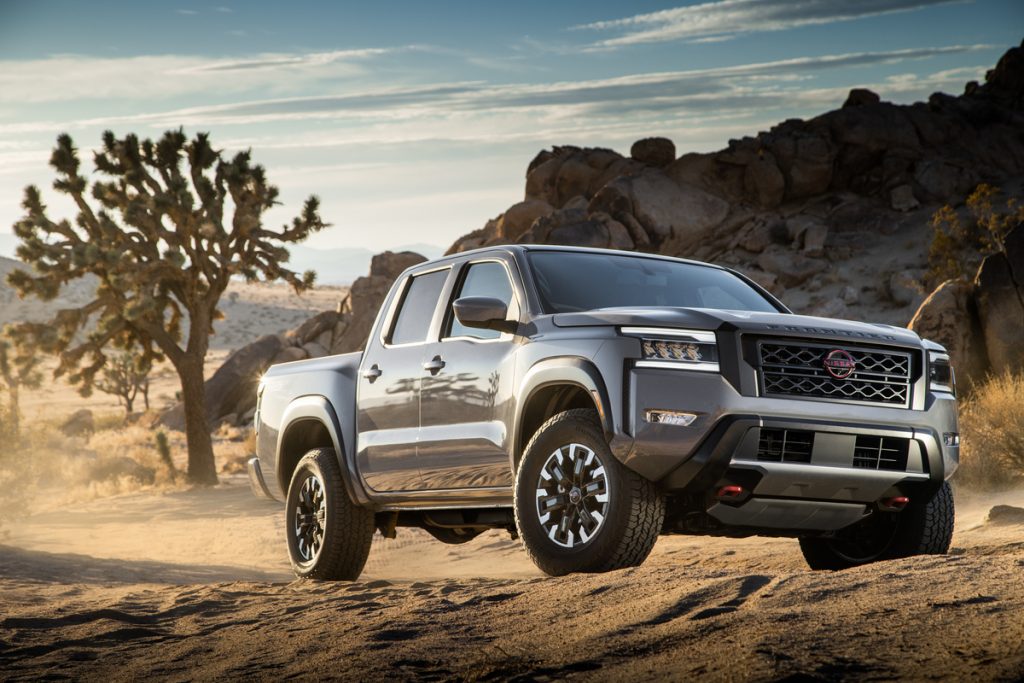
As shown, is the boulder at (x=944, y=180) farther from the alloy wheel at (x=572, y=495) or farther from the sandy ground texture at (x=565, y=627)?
the alloy wheel at (x=572, y=495)

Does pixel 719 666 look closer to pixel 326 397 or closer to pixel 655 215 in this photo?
pixel 326 397

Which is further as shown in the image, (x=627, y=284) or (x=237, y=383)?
(x=237, y=383)

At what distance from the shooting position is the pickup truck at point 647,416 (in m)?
6.35

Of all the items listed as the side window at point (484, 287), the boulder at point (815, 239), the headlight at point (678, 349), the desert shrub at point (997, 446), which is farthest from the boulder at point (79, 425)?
the headlight at point (678, 349)

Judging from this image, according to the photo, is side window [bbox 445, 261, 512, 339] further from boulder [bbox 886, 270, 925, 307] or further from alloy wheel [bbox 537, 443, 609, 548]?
boulder [bbox 886, 270, 925, 307]

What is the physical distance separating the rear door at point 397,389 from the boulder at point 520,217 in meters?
36.0

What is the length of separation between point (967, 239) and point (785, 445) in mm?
34650

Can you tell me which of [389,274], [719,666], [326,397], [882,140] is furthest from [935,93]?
[719,666]

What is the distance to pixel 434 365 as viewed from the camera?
7973mm

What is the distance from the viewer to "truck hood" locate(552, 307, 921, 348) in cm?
648

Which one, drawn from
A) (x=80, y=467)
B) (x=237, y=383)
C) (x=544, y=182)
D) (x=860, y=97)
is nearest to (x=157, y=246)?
(x=80, y=467)

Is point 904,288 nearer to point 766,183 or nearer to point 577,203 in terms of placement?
point 766,183

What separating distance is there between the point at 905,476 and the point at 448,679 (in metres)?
3.06

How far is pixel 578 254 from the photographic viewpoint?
8016 mm
